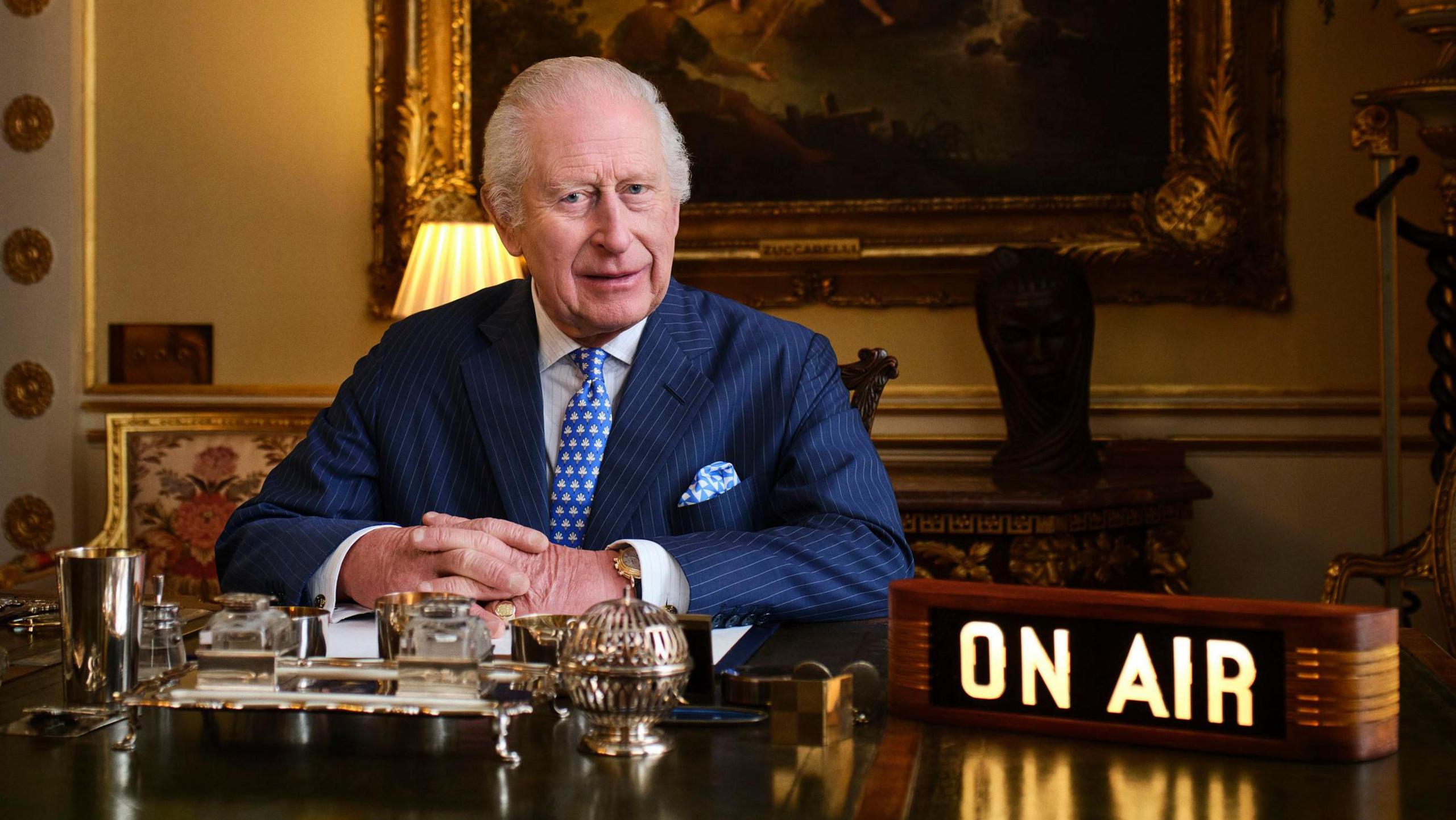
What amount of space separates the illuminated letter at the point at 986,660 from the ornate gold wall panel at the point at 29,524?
16.4 ft

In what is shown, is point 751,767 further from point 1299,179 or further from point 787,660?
point 1299,179

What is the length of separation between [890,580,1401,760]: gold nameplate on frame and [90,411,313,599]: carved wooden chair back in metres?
3.90

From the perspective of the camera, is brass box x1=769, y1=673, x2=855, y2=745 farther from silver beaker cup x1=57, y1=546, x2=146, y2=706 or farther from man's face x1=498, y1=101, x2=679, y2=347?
man's face x1=498, y1=101, x2=679, y2=347

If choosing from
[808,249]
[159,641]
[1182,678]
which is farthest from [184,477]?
[1182,678]

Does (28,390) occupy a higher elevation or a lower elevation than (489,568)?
higher

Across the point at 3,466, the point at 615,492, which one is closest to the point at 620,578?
the point at 615,492

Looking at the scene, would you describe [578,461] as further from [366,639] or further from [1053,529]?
[1053,529]

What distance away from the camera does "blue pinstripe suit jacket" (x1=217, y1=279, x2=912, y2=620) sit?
2.17 meters

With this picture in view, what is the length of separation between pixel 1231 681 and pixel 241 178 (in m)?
4.89

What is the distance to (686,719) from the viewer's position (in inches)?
54.3

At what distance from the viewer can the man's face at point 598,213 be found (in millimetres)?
2320

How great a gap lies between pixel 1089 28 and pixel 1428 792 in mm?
3861

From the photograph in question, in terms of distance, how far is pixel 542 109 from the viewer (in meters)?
2.35

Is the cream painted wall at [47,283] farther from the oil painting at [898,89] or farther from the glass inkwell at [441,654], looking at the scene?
the glass inkwell at [441,654]
